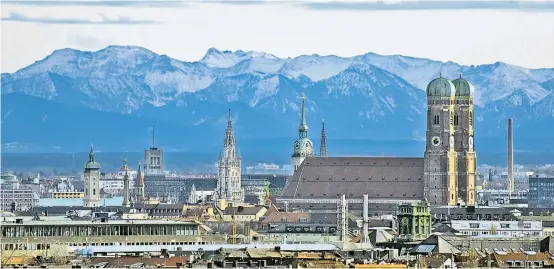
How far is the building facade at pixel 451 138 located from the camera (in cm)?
15575

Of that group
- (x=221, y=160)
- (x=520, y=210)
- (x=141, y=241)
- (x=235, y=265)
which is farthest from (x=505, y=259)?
(x=221, y=160)

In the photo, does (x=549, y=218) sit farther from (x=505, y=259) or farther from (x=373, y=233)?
(x=505, y=259)

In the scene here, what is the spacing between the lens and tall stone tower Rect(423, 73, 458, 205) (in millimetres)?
155125

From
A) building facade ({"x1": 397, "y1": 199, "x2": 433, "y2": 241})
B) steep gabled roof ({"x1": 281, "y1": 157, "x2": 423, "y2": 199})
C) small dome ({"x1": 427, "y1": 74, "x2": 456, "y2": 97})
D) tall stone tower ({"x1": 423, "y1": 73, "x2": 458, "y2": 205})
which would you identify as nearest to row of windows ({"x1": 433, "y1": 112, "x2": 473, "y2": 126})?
tall stone tower ({"x1": 423, "y1": 73, "x2": 458, "y2": 205})

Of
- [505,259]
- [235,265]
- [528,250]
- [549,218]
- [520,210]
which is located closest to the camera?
[235,265]

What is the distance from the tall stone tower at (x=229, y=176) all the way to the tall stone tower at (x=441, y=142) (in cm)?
2878

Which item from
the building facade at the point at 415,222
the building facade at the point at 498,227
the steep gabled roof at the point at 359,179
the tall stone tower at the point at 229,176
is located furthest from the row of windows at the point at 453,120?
the building facade at the point at 415,222

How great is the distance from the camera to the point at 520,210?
5817 inches

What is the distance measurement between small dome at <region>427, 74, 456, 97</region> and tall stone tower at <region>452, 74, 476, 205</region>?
623mm

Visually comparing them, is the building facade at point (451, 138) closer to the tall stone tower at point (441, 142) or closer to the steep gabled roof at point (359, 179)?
the tall stone tower at point (441, 142)

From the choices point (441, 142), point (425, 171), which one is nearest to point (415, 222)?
point (425, 171)

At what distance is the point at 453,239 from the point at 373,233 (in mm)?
7277

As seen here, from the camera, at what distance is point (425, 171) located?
6142 inches

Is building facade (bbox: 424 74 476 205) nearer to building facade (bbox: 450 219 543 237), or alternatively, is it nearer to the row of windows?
the row of windows
